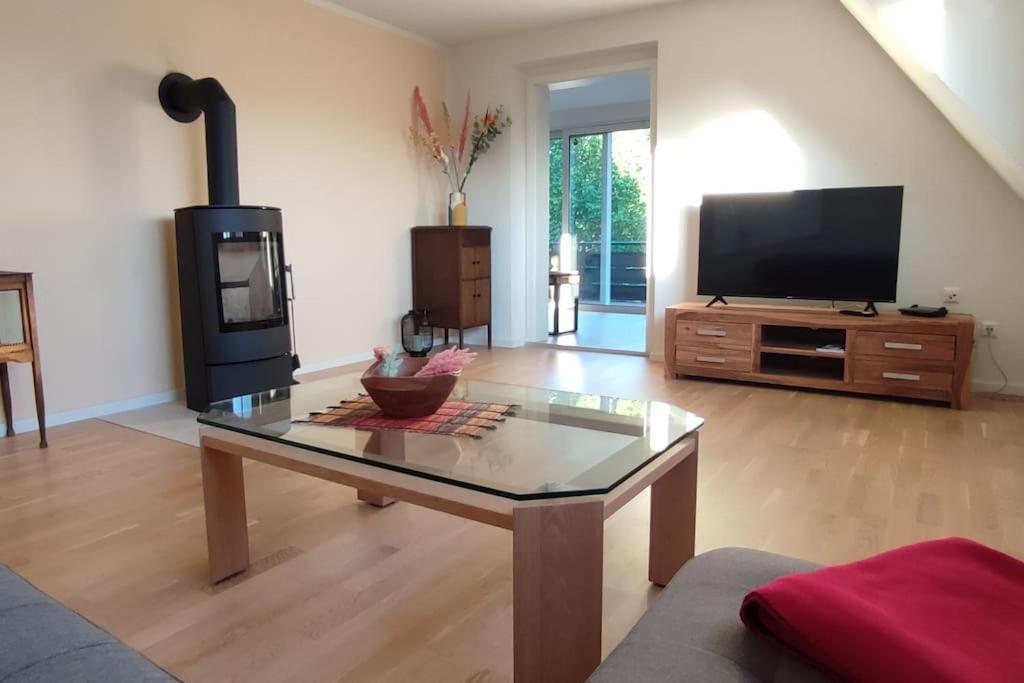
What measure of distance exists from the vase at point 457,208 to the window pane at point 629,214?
300 centimetres

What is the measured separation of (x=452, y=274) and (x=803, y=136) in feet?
8.58

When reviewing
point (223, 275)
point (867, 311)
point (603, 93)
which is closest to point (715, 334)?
point (867, 311)

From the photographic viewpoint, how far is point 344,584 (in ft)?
6.10

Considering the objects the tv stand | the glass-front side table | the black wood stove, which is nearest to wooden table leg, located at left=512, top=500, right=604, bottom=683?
the glass-front side table

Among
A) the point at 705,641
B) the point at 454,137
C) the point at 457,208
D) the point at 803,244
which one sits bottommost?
the point at 705,641

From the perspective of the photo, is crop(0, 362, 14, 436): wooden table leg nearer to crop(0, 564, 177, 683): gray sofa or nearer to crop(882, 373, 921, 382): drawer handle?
crop(0, 564, 177, 683): gray sofa

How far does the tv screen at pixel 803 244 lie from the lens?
155 inches

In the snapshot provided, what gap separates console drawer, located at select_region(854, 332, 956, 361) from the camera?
3.64m

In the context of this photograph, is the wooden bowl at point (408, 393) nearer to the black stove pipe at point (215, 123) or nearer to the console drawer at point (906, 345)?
the black stove pipe at point (215, 123)

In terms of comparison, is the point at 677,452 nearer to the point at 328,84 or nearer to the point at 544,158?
the point at 328,84

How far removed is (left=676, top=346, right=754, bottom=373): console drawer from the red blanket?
10.7ft

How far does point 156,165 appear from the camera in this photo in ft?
12.4

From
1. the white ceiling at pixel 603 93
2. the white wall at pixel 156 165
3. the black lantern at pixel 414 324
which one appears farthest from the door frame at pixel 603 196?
the white wall at pixel 156 165

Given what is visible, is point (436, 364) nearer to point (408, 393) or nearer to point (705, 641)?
point (408, 393)
